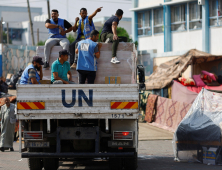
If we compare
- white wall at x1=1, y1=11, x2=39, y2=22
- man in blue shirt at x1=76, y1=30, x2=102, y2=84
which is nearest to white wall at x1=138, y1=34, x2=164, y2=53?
man in blue shirt at x1=76, y1=30, x2=102, y2=84

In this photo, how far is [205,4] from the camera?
2816 centimetres

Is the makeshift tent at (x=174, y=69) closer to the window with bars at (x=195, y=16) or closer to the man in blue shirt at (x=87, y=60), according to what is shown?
the window with bars at (x=195, y=16)

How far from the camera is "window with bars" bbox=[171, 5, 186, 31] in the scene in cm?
3050

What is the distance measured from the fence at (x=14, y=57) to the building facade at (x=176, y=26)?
1382cm

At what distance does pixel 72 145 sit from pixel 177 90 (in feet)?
40.5

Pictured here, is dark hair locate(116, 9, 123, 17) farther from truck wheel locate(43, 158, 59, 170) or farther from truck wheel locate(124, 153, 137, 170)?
truck wheel locate(43, 158, 59, 170)

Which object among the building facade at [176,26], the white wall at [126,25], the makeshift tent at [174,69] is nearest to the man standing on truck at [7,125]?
the makeshift tent at [174,69]

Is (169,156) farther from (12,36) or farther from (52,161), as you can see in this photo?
(12,36)

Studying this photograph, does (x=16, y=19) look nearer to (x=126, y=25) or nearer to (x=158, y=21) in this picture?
(x=126, y=25)

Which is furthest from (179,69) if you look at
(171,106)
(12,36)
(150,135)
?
(12,36)

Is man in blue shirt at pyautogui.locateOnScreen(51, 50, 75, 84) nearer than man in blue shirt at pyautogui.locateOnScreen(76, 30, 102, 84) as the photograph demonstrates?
Yes

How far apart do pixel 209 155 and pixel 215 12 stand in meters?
19.5

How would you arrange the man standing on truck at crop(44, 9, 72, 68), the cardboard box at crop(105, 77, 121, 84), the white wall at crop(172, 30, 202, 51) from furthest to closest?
the white wall at crop(172, 30, 202, 51)
the man standing on truck at crop(44, 9, 72, 68)
the cardboard box at crop(105, 77, 121, 84)

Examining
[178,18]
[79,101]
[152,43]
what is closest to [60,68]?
[79,101]
